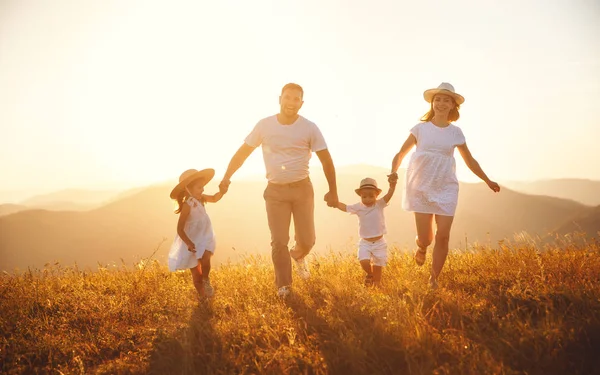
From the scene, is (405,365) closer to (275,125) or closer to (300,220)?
(300,220)

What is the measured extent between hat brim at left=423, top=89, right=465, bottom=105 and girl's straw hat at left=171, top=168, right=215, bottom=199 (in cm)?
351

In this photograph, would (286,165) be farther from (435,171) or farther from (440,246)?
(440,246)

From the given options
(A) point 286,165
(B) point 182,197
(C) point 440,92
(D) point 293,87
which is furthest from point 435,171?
(B) point 182,197

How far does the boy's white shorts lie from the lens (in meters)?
5.65

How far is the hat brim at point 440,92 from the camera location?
5.53 meters

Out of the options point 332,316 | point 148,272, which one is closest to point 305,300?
point 332,316

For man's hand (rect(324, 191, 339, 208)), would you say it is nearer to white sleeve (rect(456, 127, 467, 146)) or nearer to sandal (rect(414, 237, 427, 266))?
sandal (rect(414, 237, 427, 266))

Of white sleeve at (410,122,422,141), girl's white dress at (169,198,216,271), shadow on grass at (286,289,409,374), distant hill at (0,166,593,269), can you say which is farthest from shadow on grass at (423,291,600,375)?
distant hill at (0,166,593,269)

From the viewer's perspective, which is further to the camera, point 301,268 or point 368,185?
point 301,268

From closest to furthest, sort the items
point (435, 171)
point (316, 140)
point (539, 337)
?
point (539, 337), point (435, 171), point (316, 140)

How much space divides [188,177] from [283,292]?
226 cm

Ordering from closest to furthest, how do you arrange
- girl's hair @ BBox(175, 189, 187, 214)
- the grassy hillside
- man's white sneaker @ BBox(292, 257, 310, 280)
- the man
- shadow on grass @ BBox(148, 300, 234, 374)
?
the grassy hillside < shadow on grass @ BBox(148, 300, 234, 374) < the man < girl's hair @ BBox(175, 189, 187, 214) < man's white sneaker @ BBox(292, 257, 310, 280)

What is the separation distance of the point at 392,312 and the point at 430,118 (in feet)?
10.6

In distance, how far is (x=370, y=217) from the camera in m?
5.91
